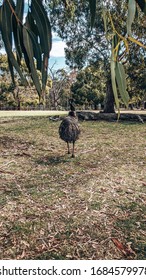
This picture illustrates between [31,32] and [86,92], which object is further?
[86,92]

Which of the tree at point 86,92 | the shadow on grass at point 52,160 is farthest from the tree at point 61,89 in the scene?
the shadow on grass at point 52,160

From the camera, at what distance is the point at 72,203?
12.1 ft

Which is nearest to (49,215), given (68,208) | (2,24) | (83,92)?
(68,208)

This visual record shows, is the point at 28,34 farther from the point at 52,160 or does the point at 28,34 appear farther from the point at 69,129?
the point at 52,160

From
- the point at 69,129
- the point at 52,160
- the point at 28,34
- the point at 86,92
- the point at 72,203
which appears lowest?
the point at 72,203

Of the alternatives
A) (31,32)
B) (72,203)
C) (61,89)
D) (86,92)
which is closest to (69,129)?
(72,203)

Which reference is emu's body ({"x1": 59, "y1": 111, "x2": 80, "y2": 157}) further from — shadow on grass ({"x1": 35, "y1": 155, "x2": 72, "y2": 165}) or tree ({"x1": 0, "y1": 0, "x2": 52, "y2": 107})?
tree ({"x1": 0, "y1": 0, "x2": 52, "y2": 107})

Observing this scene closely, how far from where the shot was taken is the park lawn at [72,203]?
2.65m

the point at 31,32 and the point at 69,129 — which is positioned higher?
the point at 31,32

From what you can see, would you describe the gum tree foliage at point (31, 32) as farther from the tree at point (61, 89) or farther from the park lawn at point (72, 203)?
the tree at point (61, 89)

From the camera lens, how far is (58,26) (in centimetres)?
1521

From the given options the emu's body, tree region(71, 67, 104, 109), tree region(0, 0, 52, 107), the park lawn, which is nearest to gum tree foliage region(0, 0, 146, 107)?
tree region(0, 0, 52, 107)
